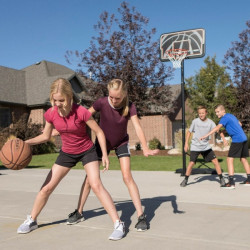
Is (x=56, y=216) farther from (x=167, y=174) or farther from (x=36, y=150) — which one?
(x=36, y=150)

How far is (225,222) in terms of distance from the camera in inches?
212

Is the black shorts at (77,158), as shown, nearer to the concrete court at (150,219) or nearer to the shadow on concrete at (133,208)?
the concrete court at (150,219)

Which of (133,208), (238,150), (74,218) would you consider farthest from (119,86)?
(238,150)

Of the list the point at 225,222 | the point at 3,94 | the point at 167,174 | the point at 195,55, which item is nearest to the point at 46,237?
the point at 225,222

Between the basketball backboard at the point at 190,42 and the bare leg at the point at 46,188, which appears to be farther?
the basketball backboard at the point at 190,42

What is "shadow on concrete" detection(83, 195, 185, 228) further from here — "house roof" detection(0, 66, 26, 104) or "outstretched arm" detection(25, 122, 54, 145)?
"house roof" detection(0, 66, 26, 104)

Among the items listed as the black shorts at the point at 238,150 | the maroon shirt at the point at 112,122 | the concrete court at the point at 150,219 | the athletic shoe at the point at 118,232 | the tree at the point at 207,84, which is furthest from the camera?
the tree at the point at 207,84

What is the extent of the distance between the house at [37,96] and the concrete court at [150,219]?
15916 mm

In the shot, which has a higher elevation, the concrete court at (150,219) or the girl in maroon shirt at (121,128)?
the girl in maroon shirt at (121,128)

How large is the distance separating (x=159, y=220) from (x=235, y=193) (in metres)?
2.85

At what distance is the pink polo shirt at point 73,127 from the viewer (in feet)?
16.0

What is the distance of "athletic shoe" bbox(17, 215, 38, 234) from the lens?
4.96 meters

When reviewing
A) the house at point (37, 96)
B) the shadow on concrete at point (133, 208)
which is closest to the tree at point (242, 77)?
the house at point (37, 96)

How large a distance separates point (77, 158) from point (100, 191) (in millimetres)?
564
